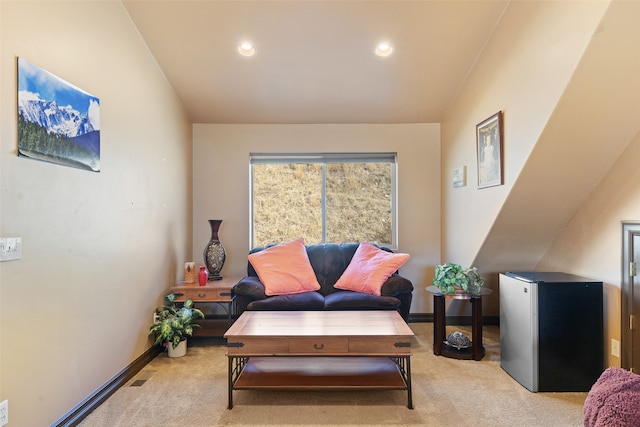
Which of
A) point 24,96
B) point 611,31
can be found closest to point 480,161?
point 611,31

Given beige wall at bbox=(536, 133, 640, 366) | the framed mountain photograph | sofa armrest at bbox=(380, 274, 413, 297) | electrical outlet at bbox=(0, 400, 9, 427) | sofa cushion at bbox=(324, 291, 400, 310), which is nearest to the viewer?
electrical outlet at bbox=(0, 400, 9, 427)

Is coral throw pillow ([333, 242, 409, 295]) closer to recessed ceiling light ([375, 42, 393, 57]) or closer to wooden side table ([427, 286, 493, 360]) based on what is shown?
wooden side table ([427, 286, 493, 360])

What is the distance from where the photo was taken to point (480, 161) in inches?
116

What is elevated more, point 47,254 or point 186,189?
point 186,189

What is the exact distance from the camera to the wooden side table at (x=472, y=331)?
283 centimetres

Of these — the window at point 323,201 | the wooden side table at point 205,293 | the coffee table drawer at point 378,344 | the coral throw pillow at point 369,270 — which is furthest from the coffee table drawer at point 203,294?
the coffee table drawer at point 378,344

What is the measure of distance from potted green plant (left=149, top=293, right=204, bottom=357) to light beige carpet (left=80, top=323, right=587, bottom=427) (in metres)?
0.28

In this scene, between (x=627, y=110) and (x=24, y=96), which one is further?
Result: (x=627, y=110)

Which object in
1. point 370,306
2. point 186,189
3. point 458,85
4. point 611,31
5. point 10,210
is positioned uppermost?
point 458,85

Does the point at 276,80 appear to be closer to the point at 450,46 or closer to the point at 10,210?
the point at 450,46

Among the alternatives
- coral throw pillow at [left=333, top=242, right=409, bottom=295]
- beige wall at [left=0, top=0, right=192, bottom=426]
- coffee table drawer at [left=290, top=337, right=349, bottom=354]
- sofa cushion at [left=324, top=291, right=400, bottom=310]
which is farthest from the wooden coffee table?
beige wall at [left=0, top=0, right=192, bottom=426]

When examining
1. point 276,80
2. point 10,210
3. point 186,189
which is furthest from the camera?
point 186,189

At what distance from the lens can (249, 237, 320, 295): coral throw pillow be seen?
3225mm

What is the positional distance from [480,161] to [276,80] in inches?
80.5
